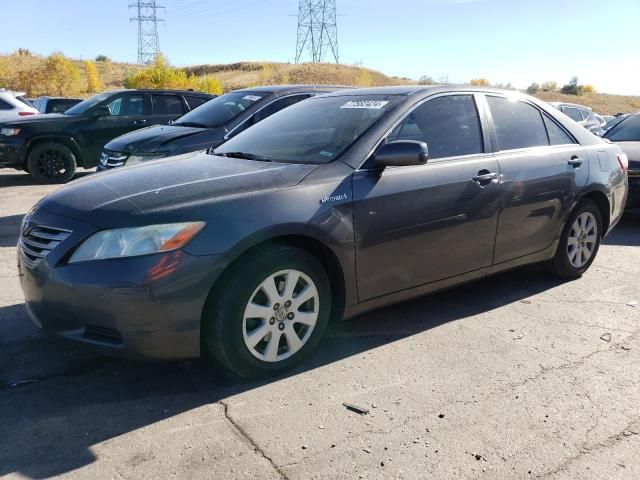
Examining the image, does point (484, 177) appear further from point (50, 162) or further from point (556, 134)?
point (50, 162)

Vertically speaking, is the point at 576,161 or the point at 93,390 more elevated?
the point at 576,161

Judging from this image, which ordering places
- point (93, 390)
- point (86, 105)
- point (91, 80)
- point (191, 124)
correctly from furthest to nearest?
point (91, 80) < point (86, 105) < point (191, 124) < point (93, 390)

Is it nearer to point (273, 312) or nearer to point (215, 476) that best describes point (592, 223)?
point (273, 312)

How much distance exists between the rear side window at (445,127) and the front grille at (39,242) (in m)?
2.05

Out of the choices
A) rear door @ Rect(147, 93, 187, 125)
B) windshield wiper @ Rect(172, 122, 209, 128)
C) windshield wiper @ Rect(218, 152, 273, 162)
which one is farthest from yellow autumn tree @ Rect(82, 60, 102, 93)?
windshield wiper @ Rect(218, 152, 273, 162)

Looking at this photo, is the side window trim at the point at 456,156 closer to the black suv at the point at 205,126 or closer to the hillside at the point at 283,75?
the black suv at the point at 205,126

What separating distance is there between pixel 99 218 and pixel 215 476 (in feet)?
4.57

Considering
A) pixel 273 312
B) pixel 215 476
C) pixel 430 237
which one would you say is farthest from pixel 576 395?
pixel 215 476

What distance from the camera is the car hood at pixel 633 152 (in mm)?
7574

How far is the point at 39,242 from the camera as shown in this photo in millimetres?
3135

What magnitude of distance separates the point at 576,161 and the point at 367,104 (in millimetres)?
1994

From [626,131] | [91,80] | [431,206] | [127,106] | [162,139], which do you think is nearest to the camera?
[431,206]

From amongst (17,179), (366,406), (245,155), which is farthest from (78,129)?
(366,406)

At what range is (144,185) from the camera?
3287mm
